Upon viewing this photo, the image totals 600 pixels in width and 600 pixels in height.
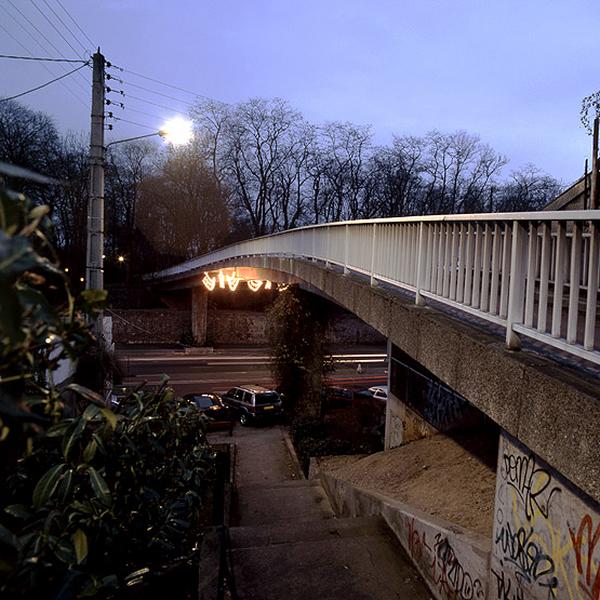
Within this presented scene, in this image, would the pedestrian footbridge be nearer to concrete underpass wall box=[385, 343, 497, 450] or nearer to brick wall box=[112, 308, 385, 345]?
concrete underpass wall box=[385, 343, 497, 450]

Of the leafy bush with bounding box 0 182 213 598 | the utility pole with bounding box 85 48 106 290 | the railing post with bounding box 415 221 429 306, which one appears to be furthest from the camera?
the utility pole with bounding box 85 48 106 290

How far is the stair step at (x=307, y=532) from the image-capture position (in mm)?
5371

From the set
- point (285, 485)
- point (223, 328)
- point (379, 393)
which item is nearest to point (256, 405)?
point (379, 393)

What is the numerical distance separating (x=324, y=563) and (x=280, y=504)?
12.9 ft

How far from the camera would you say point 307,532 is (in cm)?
553

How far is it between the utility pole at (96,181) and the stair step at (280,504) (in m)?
4.56

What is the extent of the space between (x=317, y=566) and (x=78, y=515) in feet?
9.95

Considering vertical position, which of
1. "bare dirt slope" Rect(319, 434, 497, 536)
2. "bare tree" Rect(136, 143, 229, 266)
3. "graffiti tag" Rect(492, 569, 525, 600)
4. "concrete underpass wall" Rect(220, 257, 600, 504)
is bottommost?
"bare dirt slope" Rect(319, 434, 497, 536)

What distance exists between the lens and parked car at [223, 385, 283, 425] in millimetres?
15438

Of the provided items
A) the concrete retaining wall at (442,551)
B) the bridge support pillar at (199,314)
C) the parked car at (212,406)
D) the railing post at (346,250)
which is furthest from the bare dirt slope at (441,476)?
the bridge support pillar at (199,314)

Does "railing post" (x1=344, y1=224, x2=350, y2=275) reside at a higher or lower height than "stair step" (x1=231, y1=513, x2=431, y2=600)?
higher

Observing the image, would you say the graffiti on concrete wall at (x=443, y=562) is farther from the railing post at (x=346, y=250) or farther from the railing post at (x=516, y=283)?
the railing post at (x=346, y=250)

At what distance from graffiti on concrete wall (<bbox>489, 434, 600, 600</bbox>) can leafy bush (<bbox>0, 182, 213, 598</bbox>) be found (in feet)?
7.40

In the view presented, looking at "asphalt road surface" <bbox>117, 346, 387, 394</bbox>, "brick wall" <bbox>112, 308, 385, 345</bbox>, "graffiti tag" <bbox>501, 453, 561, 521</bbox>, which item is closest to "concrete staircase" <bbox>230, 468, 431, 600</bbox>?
"graffiti tag" <bbox>501, 453, 561, 521</bbox>
